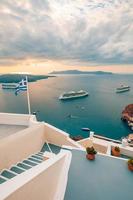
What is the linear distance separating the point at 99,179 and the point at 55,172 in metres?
2.01

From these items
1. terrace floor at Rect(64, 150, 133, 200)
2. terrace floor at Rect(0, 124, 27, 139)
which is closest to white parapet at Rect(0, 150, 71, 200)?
terrace floor at Rect(64, 150, 133, 200)

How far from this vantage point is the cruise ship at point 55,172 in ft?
13.8

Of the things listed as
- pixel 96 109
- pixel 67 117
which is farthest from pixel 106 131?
pixel 96 109

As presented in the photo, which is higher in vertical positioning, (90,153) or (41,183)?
(41,183)

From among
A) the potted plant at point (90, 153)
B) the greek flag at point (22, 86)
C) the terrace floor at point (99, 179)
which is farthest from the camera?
the greek flag at point (22, 86)

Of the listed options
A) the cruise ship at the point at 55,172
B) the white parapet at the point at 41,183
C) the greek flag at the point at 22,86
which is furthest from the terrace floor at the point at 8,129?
the white parapet at the point at 41,183

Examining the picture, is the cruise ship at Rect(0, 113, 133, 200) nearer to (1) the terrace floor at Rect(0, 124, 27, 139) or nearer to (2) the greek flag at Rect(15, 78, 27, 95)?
(1) the terrace floor at Rect(0, 124, 27, 139)

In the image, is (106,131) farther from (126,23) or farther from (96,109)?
(126,23)

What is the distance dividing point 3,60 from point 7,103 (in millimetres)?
31764

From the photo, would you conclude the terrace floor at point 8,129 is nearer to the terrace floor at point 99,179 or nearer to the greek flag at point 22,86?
the greek flag at point 22,86

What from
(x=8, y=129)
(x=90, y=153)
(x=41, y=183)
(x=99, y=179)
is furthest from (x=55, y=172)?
(x=8, y=129)

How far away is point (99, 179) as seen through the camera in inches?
250

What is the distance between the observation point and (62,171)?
5.86m

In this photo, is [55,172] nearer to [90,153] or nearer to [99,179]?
[99,179]
